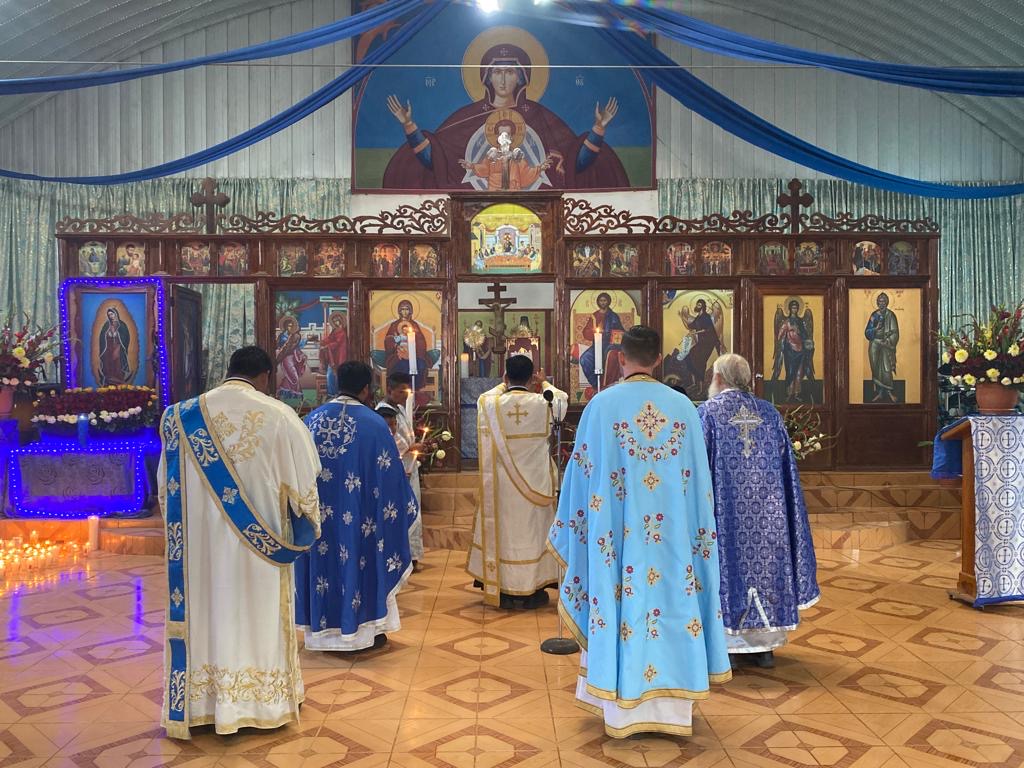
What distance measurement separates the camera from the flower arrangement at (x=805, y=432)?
973cm

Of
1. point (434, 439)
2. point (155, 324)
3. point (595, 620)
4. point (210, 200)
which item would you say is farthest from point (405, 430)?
point (210, 200)

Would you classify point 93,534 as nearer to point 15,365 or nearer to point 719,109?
point 15,365

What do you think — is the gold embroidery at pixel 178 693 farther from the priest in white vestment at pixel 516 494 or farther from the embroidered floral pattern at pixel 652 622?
the priest in white vestment at pixel 516 494

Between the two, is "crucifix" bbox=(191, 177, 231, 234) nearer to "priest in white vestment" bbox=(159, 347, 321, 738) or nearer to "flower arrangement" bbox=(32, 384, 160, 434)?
"flower arrangement" bbox=(32, 384, 160, 434)

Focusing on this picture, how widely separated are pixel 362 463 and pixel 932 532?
7020 millimetres

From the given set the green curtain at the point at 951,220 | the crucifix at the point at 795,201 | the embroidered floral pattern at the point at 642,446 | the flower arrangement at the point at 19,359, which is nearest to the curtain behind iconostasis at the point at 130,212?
the flower arrangement at the point at 19,359

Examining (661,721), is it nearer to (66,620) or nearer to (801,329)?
(66,620)

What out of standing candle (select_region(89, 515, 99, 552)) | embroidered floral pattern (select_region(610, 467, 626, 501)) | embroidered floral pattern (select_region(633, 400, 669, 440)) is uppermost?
embroidered floral pattern (select_region(633, 400, 669, 440))

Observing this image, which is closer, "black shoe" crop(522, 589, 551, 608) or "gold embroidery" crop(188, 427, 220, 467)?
"gold embroidery" crop(188, 427, 220, 467)

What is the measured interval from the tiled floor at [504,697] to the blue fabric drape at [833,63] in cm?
375

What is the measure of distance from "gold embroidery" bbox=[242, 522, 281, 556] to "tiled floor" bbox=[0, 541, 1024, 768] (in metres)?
0.93

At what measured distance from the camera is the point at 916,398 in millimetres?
10859

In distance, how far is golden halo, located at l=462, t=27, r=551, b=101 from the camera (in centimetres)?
1498

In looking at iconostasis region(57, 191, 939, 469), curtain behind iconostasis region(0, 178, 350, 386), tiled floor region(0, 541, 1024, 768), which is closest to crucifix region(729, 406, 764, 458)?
tiled floor region(0, 541, 1024, 768)
